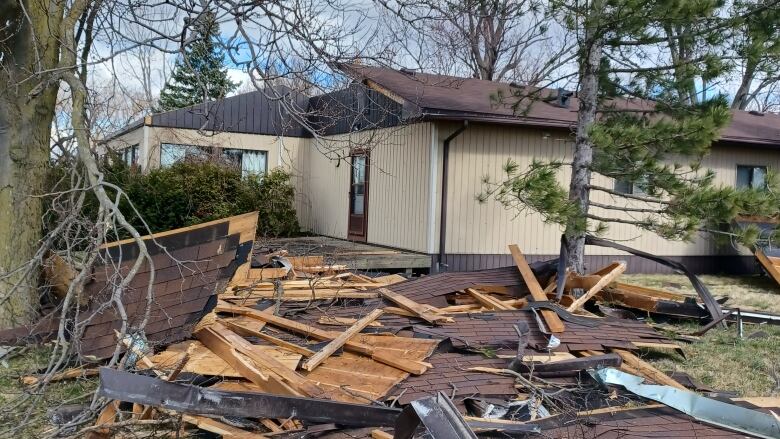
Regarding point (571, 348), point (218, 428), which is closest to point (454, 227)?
point (571, 348)

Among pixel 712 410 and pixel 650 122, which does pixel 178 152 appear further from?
pixel 712 410

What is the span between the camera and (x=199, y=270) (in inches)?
261

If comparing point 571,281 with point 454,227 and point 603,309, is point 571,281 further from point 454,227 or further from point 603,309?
point 454,227

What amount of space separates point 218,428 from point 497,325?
3.47m

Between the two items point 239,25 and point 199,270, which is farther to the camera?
point 239,25

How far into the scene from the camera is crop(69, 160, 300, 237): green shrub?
15.3 meters

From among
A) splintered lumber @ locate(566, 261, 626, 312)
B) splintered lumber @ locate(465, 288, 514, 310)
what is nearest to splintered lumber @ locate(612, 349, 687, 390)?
splintered lumber @ locate(566, 261, 626, 312)

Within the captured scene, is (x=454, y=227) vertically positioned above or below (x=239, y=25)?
below

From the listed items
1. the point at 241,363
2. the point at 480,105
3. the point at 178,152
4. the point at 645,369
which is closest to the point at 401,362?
the point at 241,363

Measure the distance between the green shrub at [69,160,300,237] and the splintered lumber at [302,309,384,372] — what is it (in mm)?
8860

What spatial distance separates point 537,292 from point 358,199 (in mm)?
7840

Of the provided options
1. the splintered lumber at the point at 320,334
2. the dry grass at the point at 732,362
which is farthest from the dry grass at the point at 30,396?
the dry grass at the point at 732,362

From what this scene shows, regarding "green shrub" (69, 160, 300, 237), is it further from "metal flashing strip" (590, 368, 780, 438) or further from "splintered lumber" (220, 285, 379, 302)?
"metal flashing strip" (590, 368, 780, 438)

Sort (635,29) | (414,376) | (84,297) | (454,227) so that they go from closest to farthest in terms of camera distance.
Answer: (414,376) < (84,297) < (635,29) < (454,227)
